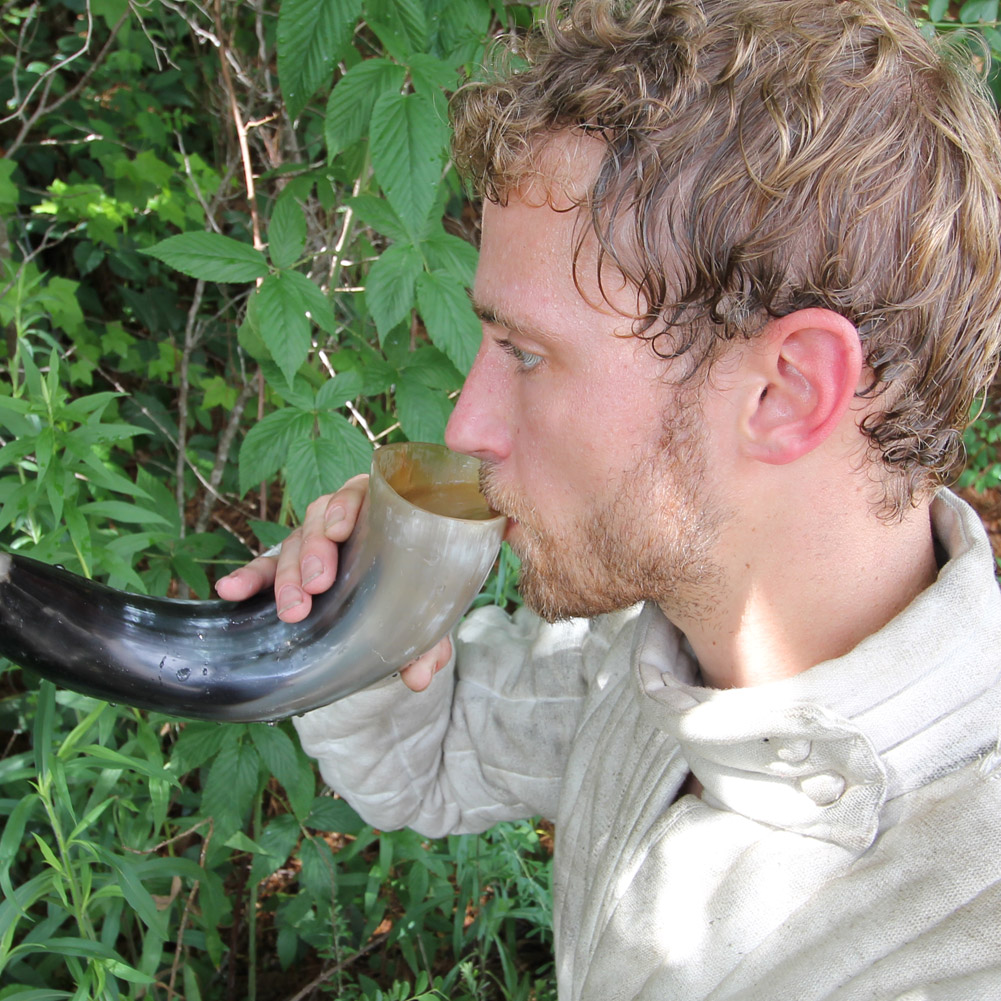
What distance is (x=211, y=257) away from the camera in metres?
1.83

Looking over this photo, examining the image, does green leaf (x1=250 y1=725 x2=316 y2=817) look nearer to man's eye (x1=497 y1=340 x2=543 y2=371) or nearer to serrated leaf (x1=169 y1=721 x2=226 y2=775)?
serrated leaf (x1=169 y1=721 x2=226 y2=775)

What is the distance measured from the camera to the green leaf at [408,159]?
5.45 feet

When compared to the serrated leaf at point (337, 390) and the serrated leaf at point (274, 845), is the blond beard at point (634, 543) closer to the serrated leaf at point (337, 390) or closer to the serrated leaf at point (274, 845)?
the serrated leaf at point (337, 390)

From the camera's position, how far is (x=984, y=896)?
0.97 m

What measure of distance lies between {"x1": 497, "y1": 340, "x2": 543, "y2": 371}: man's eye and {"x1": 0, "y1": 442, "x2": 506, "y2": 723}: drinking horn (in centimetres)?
22

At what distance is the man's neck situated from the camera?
1.25 m

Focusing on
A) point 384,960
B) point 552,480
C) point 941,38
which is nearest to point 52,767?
point 552,480

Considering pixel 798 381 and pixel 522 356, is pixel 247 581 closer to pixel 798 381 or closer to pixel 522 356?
pixel 522 356

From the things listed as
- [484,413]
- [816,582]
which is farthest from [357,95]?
[816,582]

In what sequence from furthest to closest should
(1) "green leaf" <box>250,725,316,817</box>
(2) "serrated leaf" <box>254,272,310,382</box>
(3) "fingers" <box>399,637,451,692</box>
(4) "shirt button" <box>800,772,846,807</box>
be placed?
(1) "green leaf" <box>250,725,316,817</box>
(2) "serrated leaf" <box>254,272,310,382</box>
(3) "fingers" <box>399,637,451,692</box>
(4) "shirt button" <box>800,772,846,807</box>

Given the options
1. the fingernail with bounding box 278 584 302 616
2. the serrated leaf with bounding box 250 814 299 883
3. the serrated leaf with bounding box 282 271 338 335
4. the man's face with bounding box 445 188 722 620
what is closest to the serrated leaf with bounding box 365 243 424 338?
the serrated leaf with bounding box 282 271 338 335

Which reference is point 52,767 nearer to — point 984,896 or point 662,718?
point 662,718

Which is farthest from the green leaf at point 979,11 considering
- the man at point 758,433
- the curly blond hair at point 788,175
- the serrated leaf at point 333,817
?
the serrated leaf at point 333,817

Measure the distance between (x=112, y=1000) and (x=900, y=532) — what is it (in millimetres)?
1330
